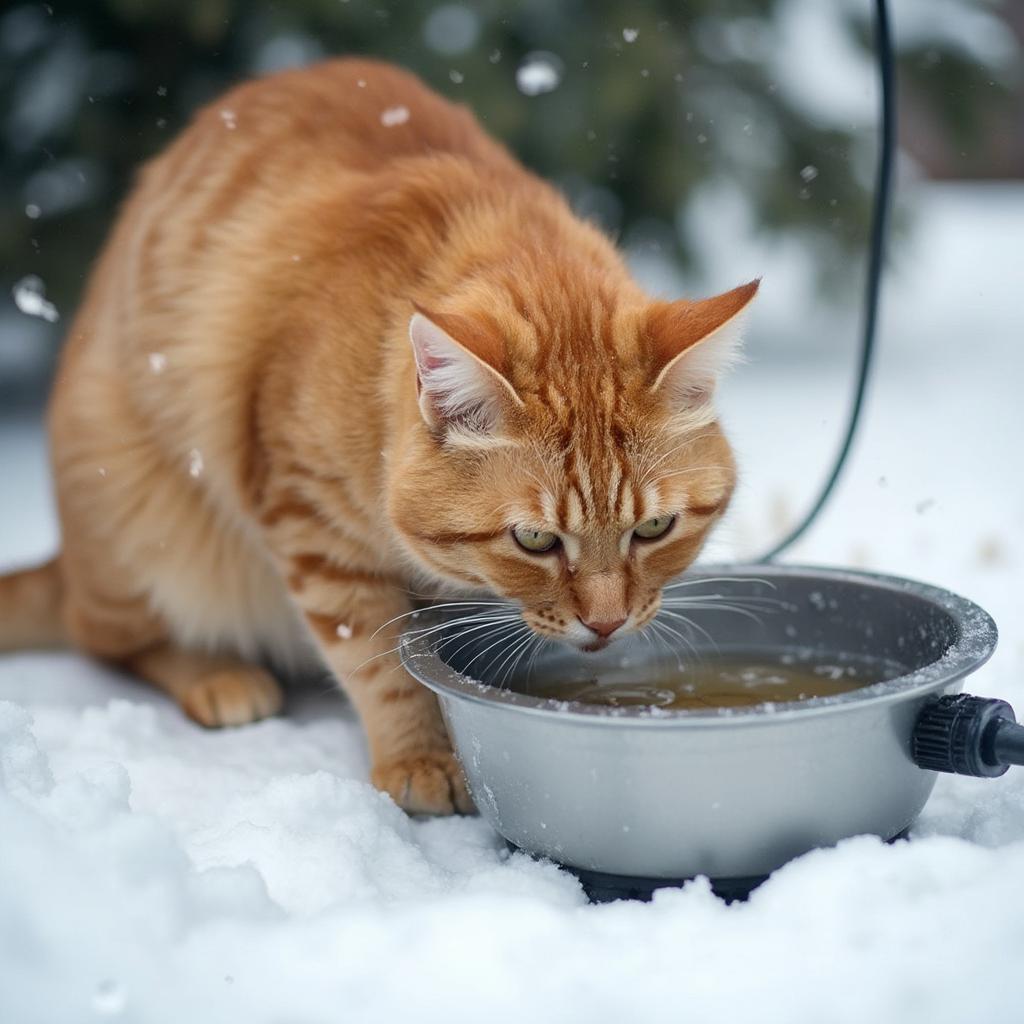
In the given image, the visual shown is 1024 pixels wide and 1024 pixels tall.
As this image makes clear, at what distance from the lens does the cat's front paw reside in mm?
1830

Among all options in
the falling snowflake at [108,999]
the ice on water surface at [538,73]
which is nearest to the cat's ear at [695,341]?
the falling snowflake at [108,999]

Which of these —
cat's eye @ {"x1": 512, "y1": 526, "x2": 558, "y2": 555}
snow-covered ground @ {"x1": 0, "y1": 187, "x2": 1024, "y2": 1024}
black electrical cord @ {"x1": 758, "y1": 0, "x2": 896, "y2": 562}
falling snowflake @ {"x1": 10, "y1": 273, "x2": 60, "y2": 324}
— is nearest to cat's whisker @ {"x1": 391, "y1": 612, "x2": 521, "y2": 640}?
cat's eye @ {"x1": 512, "y1": 526, "x2": 558, "y2": 555}

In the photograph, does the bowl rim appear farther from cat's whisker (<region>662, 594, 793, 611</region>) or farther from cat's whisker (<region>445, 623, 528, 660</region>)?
cat's whisker (<region>662, 594, 793, 611</region>)

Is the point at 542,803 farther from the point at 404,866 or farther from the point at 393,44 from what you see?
the point at 393,44

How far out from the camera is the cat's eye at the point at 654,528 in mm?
1658

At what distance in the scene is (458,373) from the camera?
1.56 m

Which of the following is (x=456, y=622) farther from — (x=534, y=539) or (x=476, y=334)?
(x=476, y=334)

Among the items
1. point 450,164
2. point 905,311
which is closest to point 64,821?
point 450,164

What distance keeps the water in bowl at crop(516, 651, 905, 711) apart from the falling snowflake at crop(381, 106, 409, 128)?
3.56 feet

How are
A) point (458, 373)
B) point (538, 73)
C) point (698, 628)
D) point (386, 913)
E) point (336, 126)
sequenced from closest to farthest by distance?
point (386, 913)
point (458, 373)
point (698, 628)
point (336, 126)
point (538, 73)

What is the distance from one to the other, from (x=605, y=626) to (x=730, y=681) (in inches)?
12.9

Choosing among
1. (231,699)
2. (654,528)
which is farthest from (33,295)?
(654,528)

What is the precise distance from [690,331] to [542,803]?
0.64m

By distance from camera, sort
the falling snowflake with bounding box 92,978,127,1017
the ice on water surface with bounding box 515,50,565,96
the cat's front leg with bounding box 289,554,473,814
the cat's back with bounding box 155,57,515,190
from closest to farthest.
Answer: the falling snowflake with bounding box 92,978,127,1017 < the cat's front leg with bounding box 289,554,473,814 < the cat's back with bounding box 155,57,515,190 < the ice on water surface with bounding box 515,50,565,96
